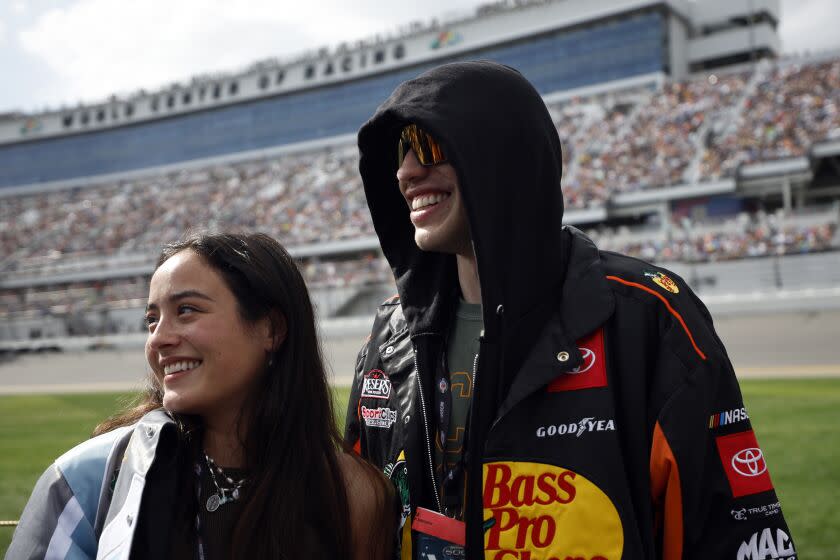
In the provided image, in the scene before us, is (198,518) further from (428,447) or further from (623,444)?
(623,444)

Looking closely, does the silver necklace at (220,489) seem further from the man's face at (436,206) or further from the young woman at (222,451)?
the man's face at (436,206)

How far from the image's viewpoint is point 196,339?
192cm

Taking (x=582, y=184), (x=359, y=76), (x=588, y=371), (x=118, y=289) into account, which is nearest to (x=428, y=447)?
(x=588, y=371)

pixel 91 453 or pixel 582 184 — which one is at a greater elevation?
pixel 582 184

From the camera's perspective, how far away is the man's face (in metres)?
1.97

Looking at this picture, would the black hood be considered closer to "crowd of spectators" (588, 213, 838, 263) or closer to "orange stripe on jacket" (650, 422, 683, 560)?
"orange stripe on jacket" (650, 422, 683, 560)

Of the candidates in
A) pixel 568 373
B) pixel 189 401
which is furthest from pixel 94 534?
pixel 568 373

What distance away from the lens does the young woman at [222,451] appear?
5.71 feet

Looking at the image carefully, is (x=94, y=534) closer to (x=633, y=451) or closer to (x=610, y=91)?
(x=633, y=451)

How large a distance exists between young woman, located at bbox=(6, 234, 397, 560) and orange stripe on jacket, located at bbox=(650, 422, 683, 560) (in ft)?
2.54

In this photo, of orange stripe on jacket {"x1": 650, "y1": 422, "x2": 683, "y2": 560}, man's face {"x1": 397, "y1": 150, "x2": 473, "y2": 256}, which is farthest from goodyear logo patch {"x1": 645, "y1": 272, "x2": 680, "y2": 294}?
man's face {"x1": 397, "y1": 150, "x2": 473, "y2": 256}

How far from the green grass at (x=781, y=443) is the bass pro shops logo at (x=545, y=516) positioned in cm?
90

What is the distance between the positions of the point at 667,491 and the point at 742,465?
212mm

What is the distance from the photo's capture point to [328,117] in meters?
54.0
